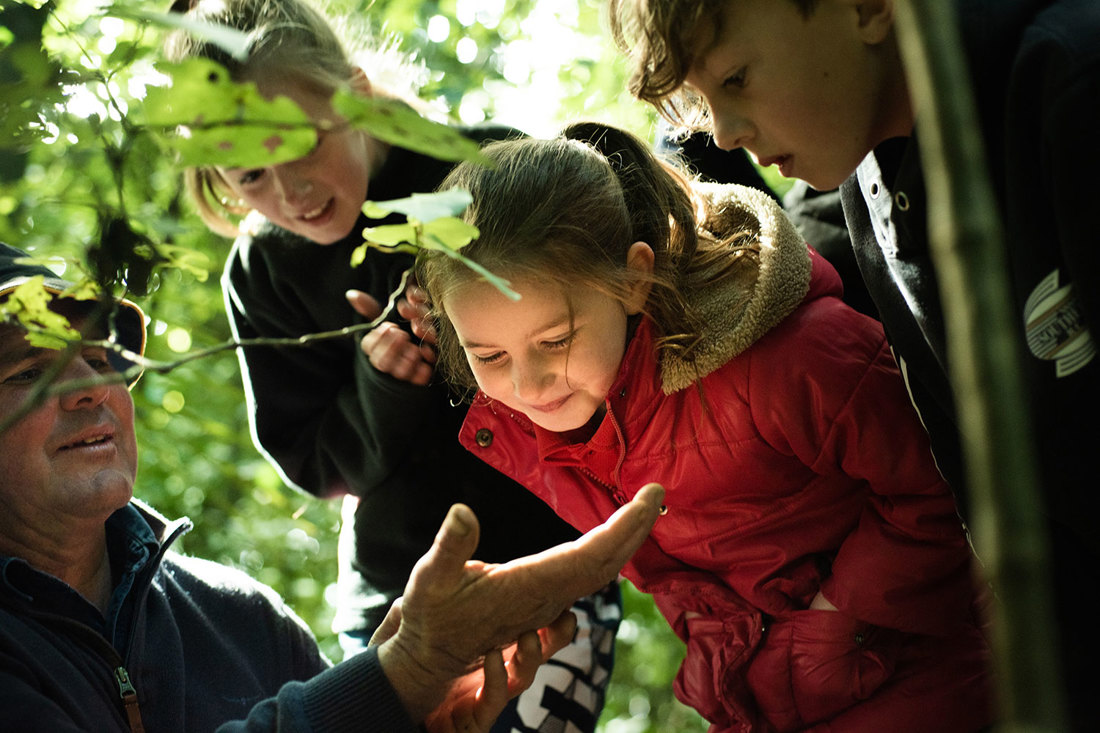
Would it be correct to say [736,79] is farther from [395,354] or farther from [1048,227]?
[395,354]

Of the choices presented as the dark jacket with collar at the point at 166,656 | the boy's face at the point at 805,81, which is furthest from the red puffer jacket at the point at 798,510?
the dark jacket with collar at the point at 166,656

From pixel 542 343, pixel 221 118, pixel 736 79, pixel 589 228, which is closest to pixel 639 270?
pixel 589 228

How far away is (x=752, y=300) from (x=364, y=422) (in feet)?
2.78

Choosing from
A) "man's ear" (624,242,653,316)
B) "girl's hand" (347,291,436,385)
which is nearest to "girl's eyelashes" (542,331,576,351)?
"man's ear" (624,242,653,316)

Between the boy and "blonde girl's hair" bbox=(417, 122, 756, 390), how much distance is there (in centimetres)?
15

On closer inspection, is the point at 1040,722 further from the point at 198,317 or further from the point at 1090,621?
the point at 198,317

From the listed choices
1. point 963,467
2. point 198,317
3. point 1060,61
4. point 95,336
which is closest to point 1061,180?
point 1060,61

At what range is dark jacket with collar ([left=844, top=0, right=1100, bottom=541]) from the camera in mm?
982

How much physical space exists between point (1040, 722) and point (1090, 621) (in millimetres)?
1182

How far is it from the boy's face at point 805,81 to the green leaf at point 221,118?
2.19ft

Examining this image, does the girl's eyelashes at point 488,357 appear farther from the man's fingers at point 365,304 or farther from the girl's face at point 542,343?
the man's fingers at point 365,304

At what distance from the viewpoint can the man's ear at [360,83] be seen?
2.13 meters

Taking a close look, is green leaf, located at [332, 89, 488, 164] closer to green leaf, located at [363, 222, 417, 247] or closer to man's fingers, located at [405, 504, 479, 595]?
green leaf, located at [363, 222, 417, 247]

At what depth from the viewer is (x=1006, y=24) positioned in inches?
42.6
